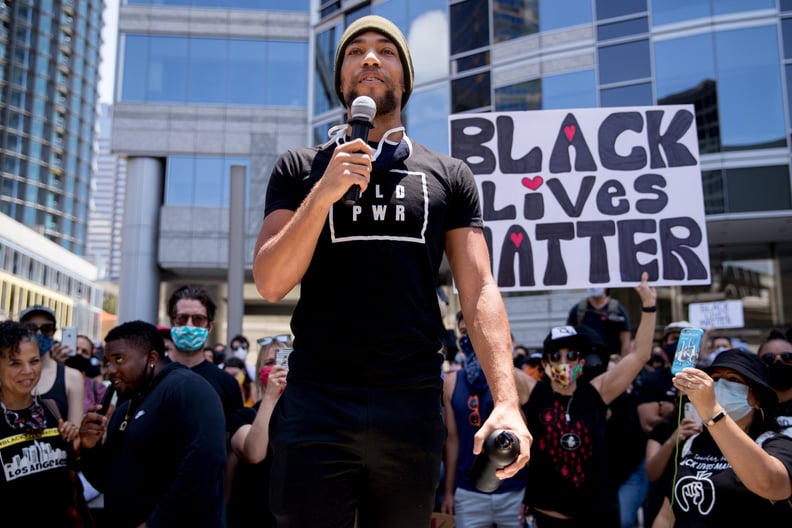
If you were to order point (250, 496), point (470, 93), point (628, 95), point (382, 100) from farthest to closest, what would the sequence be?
point (470, 93)
point (628, 95)
point (250, 496)
point (382, 100)

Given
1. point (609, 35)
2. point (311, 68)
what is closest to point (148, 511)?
point (609, 35)

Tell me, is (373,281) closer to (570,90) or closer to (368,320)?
(368,320)

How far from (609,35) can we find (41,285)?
44.4 metres

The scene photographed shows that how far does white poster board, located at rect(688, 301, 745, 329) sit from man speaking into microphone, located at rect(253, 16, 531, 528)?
11000 mm

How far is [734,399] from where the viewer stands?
3861 millimetres

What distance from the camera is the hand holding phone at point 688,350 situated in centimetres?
354

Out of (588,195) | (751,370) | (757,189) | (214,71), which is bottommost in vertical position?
(751,370)

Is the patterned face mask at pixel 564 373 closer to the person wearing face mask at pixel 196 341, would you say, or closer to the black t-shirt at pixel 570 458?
the black t-shirt at pixel 570 458

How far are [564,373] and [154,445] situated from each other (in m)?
2.79

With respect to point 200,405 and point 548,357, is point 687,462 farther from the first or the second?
point 200,405

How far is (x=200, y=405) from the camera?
395 centimetres

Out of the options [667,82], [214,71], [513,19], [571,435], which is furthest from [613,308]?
[214,71]

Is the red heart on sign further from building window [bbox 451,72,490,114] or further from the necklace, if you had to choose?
building window [bbox 451,72,490,114]

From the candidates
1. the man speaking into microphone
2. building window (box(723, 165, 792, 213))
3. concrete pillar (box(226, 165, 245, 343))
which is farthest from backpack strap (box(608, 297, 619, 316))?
building window (box(723, 165, 792, 213))
